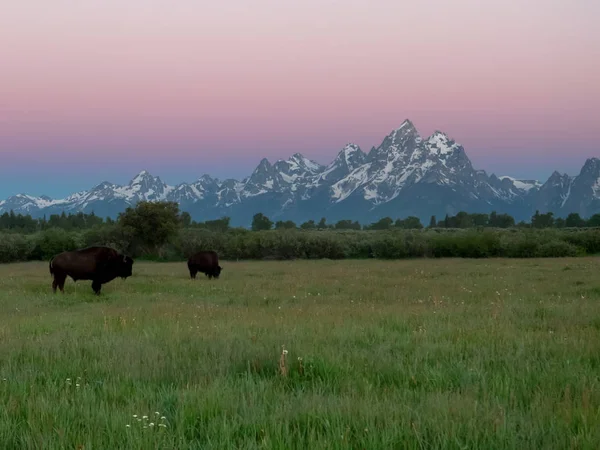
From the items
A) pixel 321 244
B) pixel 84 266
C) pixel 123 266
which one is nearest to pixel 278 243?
pixel 321 244

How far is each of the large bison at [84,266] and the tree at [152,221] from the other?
1892 inches

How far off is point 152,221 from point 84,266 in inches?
1970

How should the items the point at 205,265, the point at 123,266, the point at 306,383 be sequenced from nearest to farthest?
the point at 306,383 < the point at 123,266 < the point at 205,265

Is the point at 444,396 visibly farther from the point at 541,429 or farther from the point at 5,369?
A: the point at 5,369

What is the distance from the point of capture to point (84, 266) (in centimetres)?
2244

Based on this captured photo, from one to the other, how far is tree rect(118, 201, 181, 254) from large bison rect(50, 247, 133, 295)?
1892 inches

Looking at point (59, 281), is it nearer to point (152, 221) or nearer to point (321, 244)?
point (152, 221)

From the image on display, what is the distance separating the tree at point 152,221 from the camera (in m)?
70.8

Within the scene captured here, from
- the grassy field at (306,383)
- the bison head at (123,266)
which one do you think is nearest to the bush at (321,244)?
the bison head at (123,266)

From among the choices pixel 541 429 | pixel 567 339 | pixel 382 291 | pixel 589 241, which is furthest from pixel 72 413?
pixel 589 241

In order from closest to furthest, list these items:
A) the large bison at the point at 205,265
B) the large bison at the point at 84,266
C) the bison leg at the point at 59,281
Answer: the large bison at the point at 84,266
the bison leg at the point at 59,281
the large bison at the point at 205,265

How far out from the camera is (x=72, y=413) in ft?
15.0

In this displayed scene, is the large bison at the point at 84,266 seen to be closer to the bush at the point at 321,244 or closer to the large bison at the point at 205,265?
the large bison at the point at 205,265

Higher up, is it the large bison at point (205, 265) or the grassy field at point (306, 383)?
the grassy field at point (306, 383)
